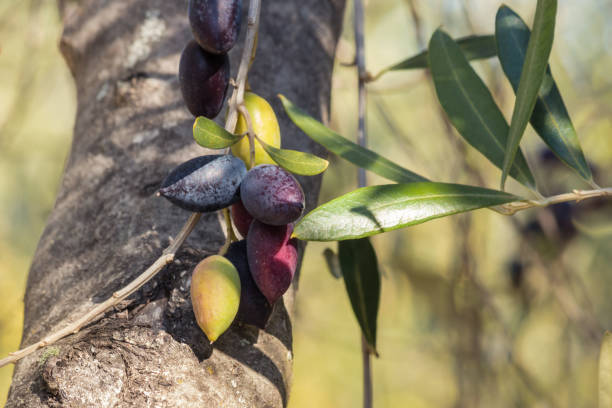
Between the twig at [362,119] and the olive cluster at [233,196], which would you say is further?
the twig at [362,119]

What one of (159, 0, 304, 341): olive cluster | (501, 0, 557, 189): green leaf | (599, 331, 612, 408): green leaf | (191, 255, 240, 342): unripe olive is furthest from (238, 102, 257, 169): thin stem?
(599, 331, 612, 408): green leaf

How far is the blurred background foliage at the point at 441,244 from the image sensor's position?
65.3 inches

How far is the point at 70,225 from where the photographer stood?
0.74m

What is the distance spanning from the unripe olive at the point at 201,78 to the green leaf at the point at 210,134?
0.07 metres

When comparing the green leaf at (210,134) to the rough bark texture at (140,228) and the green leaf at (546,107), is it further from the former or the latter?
the green leaf at (546,107)

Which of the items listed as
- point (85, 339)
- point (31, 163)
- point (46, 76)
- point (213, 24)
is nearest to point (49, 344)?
point (85, 339)

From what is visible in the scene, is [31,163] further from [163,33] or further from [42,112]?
[163,33]

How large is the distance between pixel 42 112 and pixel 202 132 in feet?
9.61

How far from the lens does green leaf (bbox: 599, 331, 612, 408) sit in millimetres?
526

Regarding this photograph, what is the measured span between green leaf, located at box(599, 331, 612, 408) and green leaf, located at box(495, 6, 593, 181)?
20cm

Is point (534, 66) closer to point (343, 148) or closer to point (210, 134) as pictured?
point (343, 148)

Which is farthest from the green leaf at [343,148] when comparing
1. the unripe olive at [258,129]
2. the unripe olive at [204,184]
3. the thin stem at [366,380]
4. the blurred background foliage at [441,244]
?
the blurred background foliage at [441,244]

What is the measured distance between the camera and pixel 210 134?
1.62 feet

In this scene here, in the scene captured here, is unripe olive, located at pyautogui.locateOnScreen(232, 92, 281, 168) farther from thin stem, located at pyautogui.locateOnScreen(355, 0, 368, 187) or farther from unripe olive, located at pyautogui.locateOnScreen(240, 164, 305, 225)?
thin stem, located at pyautogui.locateOnScreen(355, 0, 368, 187)
